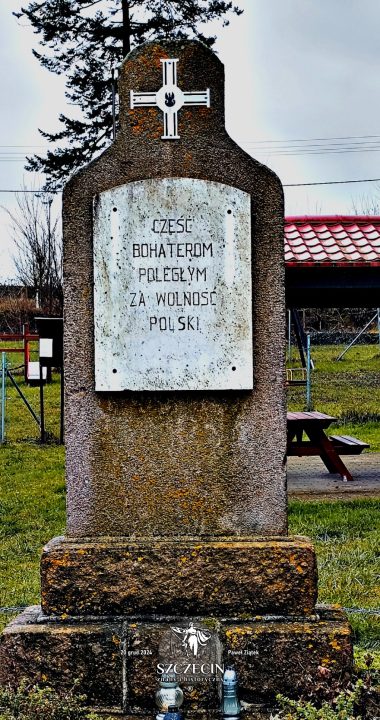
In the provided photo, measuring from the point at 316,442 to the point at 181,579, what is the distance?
24.0 feet

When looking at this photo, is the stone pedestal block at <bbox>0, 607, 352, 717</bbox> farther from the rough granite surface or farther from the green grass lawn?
the green grass lawn

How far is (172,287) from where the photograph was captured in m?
4.06

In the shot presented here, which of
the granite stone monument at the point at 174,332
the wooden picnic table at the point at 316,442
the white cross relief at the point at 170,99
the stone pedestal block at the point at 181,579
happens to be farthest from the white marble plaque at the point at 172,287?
the wooden picnic table at the point at 316,442

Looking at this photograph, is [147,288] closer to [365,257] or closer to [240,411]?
[240,411]

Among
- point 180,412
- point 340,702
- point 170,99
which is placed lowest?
point 340,702

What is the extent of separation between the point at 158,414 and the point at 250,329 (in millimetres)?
527

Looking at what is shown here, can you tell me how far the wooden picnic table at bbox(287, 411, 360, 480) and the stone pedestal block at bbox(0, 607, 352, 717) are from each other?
21.8ft

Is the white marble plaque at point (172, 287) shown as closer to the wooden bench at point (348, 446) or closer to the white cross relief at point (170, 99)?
the white cross relief at point (170, 99)

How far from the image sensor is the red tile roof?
31.7ft

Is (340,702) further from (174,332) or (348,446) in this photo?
(348,446)

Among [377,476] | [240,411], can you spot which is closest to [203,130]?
[240,411]

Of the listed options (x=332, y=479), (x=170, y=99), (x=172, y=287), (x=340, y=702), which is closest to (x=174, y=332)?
(x=172, y=287)

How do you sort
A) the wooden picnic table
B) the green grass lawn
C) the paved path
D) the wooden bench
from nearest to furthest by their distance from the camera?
the green grass lawn < the paved path < the wooden picnic table < the wooden bench

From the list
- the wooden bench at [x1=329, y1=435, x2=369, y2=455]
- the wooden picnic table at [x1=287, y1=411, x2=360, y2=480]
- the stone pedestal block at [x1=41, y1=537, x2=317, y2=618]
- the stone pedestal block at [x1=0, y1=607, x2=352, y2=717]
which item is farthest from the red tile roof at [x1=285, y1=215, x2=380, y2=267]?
the stone pedestal block at [x1=0, y1=607, x2=352, y2=717]
